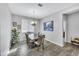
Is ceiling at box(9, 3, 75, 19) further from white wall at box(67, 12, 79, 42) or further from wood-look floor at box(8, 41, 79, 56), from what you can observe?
wood-look floor at box(8, 41, 79, 56)

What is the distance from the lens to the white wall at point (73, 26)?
1914mm

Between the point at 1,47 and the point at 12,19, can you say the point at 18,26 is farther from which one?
the point at 1,47

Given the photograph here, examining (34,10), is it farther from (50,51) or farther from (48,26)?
(50,51)

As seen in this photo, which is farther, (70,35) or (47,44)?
(47,44)

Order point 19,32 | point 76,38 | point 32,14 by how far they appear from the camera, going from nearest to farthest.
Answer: point 76,38
point 19,32
point 32,14

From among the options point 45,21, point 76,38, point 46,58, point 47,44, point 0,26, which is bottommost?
point 46,58

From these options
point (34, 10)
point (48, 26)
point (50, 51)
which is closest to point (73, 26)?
point (48, 26)

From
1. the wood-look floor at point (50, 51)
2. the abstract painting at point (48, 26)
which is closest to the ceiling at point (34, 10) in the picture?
the abstract painting at point (48, 26)

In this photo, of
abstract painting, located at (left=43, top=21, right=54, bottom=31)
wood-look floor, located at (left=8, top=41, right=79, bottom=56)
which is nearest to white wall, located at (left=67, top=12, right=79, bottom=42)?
wood-look floor, located at (left=8, top=41, right=79, bottom=56)

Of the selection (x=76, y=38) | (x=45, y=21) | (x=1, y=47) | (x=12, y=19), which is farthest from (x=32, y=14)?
(x=76, y=38)

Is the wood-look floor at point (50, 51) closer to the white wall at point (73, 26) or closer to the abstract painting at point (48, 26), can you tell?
the white wall at point (73, 26)

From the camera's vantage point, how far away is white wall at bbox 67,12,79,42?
1914 millimetres

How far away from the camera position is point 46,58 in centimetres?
164

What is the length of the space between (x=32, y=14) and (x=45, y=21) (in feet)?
1.42
